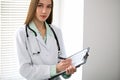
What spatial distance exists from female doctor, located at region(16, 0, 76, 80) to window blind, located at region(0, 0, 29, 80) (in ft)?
1.99

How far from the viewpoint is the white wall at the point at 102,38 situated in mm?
1954

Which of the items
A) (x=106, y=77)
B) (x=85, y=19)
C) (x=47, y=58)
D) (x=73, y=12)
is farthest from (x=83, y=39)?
(x=47, y=58)

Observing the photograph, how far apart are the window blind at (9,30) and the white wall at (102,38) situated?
0.63 meters

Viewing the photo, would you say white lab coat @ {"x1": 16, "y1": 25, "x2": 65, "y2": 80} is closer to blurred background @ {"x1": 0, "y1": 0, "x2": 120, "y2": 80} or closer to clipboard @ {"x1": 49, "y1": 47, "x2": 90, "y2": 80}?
clipboard @ {"x1": 49, "y1": 47, "x2": 90, "y2": 80}

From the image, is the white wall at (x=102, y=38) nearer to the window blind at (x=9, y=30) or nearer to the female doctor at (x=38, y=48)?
the female doctor at (x=38, y=48)

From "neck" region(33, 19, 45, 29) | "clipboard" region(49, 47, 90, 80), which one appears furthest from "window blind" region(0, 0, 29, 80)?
"clipboard" region(49, 47, 90, 80)

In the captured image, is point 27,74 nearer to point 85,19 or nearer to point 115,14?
point 85,19

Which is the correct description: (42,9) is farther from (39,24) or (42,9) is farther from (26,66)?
(26,66)

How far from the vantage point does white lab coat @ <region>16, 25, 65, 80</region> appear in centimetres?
138

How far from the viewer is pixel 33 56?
142 cm

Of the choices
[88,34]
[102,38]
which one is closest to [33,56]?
[88,34]

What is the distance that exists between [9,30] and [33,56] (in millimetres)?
730

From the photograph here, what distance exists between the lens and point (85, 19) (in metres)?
1.93

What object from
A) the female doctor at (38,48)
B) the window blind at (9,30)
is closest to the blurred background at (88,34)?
the window blind at (9,30)
